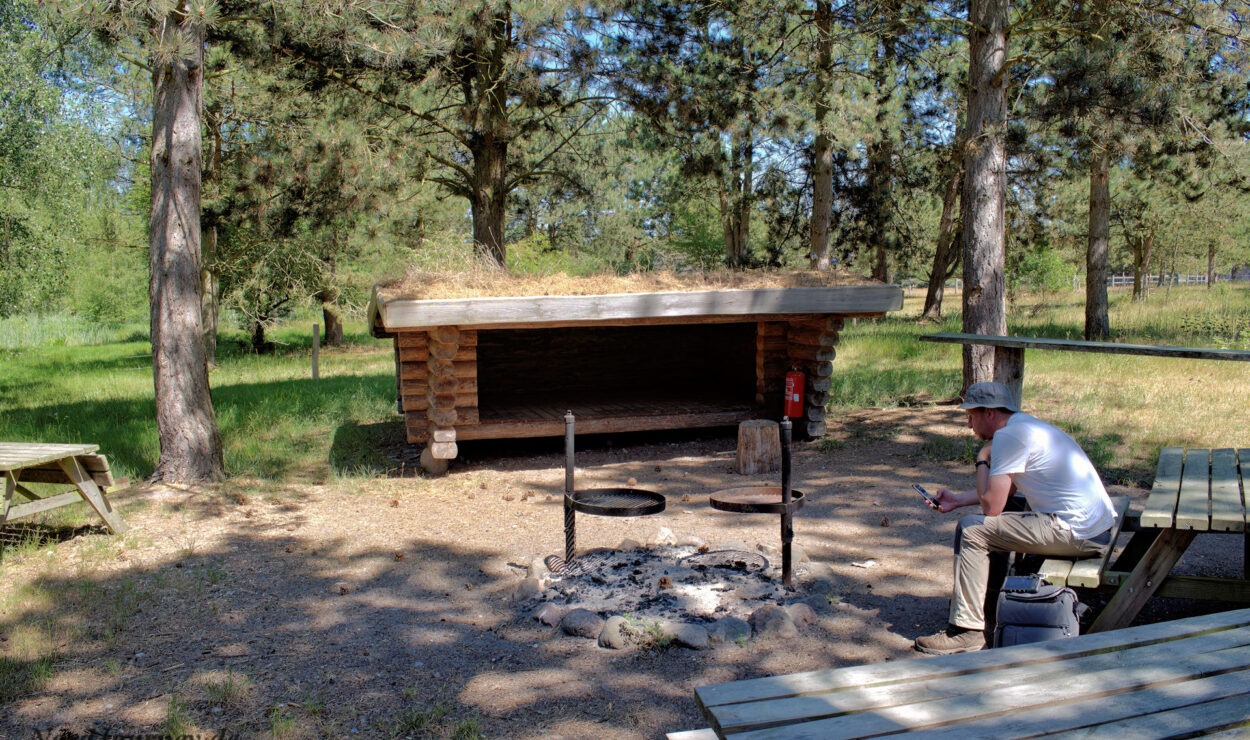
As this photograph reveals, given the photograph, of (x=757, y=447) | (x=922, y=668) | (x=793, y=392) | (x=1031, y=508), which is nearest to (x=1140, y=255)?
(x=793, y=392)

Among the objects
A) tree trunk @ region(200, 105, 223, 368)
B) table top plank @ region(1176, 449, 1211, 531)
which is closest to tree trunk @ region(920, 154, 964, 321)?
tree trunk @ region(200, 105, 223, 368)

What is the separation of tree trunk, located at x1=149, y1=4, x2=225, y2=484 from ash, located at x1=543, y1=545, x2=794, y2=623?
4.17 m

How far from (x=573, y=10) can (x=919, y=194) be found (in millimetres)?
11854

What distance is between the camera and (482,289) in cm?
816

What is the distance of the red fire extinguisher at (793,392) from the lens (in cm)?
959

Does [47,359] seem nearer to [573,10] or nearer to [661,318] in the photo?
[573,10]

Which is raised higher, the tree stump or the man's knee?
the man's knee

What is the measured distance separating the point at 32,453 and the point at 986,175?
937cm

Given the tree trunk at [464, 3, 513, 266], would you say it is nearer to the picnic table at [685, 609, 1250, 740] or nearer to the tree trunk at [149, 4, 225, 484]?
the tree trunk at [149, 4, 225, 484]

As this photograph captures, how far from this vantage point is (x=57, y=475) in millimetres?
6223

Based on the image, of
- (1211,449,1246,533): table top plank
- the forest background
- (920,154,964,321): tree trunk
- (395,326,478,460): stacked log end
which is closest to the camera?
(1211,449,1246,533): table top plank

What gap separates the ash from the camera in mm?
4805

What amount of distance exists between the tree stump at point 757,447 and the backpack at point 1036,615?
5040mm

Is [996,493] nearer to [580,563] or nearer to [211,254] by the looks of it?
[580,563]
